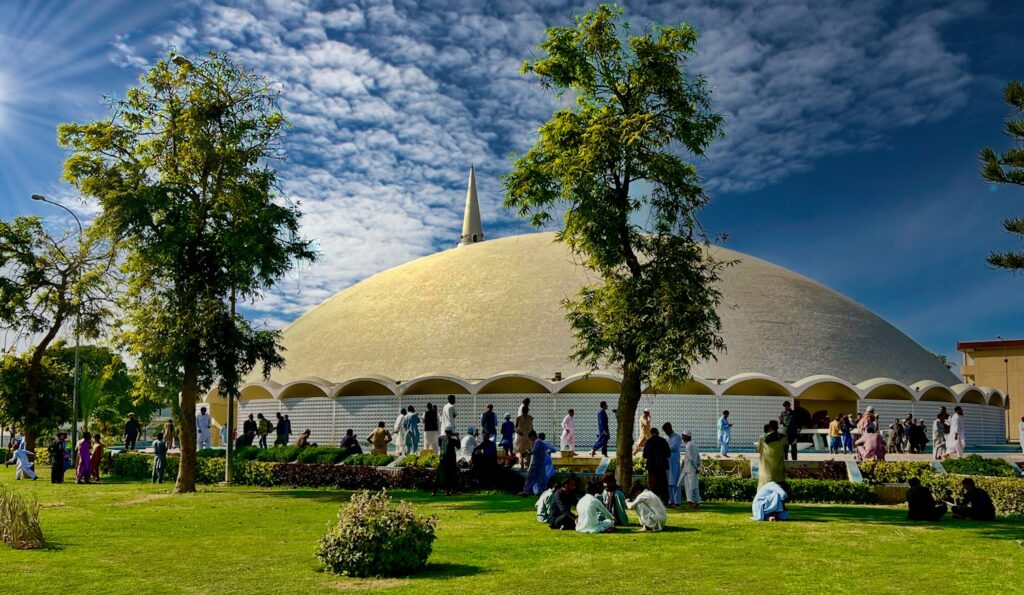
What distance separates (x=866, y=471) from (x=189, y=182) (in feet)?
58.9

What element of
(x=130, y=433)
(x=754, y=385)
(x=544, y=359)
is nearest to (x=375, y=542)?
(x=130, y=433)

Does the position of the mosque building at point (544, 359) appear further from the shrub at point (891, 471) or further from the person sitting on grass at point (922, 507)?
the person sitting on grass at point (922, 507)

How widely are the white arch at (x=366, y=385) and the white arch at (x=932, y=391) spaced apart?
76.9ft

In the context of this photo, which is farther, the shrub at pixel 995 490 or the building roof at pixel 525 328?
the building roof at pixel 525 328

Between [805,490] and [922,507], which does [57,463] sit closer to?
[805,490]

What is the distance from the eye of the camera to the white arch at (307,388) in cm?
3706

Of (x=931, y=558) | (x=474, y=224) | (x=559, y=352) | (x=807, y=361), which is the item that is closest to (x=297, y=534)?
(x=931, y=558)

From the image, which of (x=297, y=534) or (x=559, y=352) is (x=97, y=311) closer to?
(x=559, y=352)

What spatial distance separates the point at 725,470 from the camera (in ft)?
69.2

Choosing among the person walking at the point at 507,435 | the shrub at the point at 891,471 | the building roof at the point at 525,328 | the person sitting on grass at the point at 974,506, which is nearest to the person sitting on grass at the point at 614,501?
the person sitting on grass at the point at 974,506

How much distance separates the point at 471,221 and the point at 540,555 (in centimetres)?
6851

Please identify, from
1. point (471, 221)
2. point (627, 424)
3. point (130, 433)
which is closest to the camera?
point (627, 424)

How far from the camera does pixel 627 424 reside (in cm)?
1691

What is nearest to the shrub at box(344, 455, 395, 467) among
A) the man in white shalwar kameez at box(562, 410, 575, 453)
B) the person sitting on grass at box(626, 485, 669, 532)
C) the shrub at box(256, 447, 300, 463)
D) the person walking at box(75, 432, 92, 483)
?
the shrub at box(256, 447, 300, 463)
